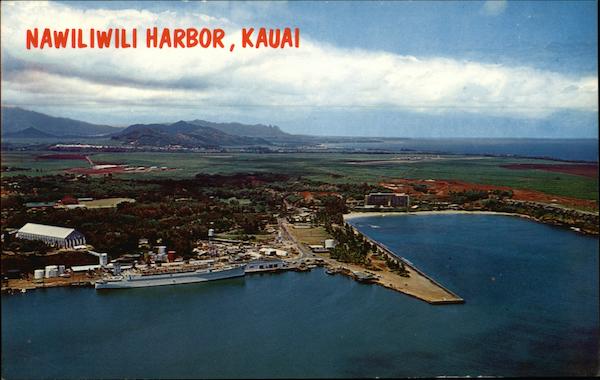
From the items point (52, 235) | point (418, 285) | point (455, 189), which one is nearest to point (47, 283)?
point (52, 235)

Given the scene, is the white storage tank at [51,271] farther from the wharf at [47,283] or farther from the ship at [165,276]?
the ship at [165,276]

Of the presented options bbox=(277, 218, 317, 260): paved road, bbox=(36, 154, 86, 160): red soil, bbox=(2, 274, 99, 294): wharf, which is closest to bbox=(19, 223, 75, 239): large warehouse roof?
bbox=(2, 274, 99, 294): wharf

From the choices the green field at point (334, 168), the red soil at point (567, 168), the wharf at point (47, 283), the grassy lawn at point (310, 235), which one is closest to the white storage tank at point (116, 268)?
the wharf at point (47, 283)

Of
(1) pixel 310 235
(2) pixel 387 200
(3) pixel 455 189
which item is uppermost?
(3) pixel 455 189

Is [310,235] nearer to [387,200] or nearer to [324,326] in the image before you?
[387,200]

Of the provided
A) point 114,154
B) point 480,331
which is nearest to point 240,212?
point 114,154

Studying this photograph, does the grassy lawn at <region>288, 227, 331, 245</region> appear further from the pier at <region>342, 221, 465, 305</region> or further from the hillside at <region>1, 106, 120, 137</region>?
the hillside at <region>1, 106, 120, 137</region>

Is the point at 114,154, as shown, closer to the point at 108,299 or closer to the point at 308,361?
the point at 108,299

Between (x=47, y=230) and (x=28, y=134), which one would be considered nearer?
(x=47, y=230)
